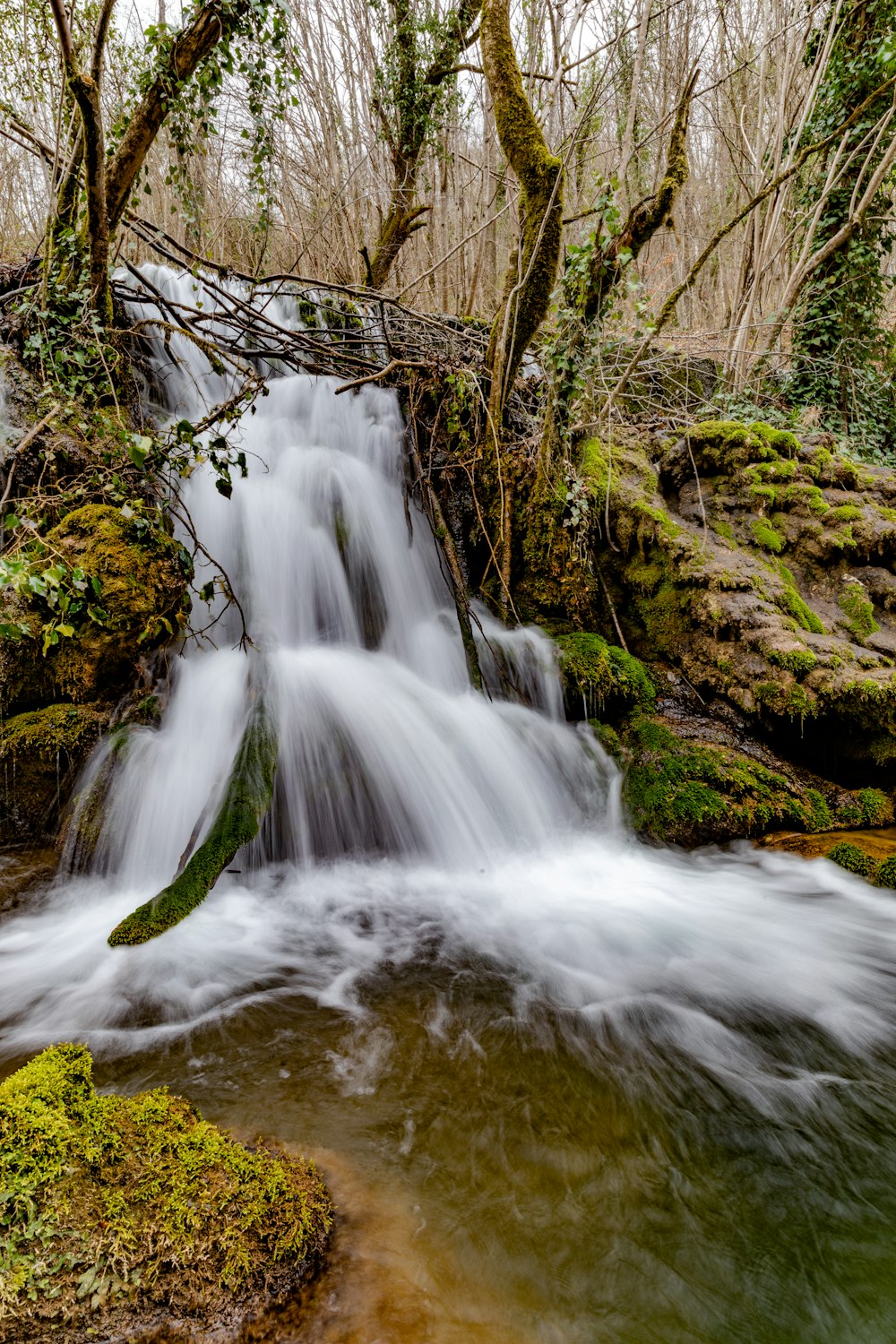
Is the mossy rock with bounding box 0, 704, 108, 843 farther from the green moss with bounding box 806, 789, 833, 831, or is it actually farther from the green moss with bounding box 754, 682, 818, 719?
the green moss with bounding box 806, 789, 833, 831

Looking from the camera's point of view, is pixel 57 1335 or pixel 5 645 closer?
pixel 57 1335

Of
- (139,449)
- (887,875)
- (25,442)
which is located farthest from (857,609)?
(25,442)

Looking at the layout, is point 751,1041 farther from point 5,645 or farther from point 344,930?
point 5,645

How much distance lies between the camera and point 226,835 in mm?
3395

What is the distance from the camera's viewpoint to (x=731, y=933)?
3.46 metres

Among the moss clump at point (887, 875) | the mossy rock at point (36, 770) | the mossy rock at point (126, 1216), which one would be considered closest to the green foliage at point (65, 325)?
the mossy rock at point (36, 770)

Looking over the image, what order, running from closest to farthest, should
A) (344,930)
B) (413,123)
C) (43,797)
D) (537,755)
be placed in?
(344,930), (43,797), (537,755), (413,123)

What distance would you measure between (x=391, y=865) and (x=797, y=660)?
3186 millimetres

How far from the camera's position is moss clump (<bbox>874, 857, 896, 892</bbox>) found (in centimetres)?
378

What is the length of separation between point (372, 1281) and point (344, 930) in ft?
6.38

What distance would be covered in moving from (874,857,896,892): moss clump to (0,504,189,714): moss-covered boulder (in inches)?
187

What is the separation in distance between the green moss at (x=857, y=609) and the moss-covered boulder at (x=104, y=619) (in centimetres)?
496

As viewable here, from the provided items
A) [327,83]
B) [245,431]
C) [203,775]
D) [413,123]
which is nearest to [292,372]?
[245,431]

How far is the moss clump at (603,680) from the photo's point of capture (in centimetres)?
514
